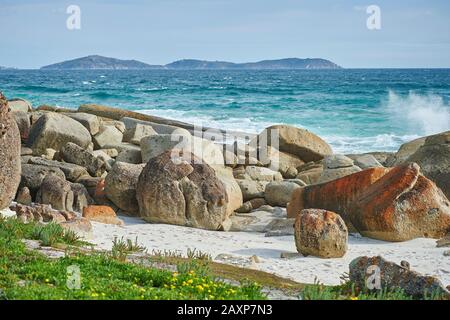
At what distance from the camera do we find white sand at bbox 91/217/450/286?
13.8 meters

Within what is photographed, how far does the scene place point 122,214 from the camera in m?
19.0

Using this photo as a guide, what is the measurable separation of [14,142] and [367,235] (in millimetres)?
8098

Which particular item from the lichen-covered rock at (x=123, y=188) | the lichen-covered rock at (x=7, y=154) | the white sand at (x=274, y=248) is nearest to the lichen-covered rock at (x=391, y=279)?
the white sand at (x=274, y=248)

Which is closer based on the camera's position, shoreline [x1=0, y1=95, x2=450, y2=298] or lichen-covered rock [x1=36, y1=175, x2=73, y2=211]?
shoreline [x1=0, y1=95, x2=450, y2=298]

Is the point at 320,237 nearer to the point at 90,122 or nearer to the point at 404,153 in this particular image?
the point at 404,153

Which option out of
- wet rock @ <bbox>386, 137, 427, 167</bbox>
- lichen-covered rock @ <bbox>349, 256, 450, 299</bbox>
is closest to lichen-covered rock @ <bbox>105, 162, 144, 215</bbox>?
lichen-covered rock @ <bbox>349, 256, 450, 299</bbox>

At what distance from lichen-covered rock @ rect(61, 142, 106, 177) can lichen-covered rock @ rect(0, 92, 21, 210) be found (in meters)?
6.31

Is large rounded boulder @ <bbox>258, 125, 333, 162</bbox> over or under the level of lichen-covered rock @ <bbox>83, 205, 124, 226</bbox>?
over

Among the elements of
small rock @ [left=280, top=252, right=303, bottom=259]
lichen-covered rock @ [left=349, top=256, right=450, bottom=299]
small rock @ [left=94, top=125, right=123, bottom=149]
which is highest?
small rock @ [left=94, top=125, right=123, bottom=149]

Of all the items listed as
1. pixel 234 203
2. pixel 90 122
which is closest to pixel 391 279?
pixel 234 203

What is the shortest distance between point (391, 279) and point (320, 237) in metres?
4.48

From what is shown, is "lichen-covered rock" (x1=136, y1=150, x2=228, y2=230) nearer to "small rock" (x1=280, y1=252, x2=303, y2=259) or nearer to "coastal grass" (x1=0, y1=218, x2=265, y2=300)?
"small rock" (x1=280, y1=252, x2=303, y2=259)

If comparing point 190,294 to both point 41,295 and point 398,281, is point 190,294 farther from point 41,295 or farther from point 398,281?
point 398,281

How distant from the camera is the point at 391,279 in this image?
34.9ft
